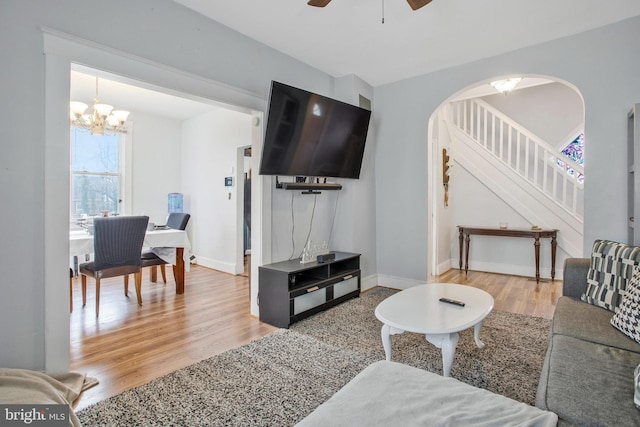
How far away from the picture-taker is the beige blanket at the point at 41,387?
57.5 inches

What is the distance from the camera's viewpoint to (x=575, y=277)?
229 cm

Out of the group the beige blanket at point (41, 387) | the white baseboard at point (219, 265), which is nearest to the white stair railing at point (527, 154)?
the white baseboard at point (219, 265)

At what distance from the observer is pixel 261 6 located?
2.50 m

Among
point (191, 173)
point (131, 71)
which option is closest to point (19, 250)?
point (131, 71)

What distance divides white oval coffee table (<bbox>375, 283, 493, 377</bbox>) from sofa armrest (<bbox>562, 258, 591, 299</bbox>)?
554 mm

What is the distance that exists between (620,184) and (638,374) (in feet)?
7.40

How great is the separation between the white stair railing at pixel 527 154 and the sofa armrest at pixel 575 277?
8.58 ft

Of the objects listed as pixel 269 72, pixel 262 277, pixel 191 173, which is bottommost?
pixel 262 277

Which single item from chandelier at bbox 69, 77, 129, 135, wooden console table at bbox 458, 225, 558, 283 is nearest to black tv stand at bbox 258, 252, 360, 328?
wooden console table at bbox 458, 225, 558, 283

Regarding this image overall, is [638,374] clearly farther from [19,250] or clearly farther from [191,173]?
[191,173]

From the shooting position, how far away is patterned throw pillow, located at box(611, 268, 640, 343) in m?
1.59

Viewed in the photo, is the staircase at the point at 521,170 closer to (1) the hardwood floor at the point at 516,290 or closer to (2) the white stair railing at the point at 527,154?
(2) the white stair railing at the point at 527,154

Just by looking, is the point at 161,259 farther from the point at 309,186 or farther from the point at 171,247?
the point at 309,186

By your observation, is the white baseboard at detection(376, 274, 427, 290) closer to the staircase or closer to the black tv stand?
the black tv stand
